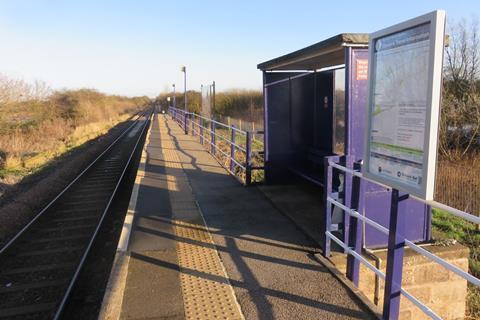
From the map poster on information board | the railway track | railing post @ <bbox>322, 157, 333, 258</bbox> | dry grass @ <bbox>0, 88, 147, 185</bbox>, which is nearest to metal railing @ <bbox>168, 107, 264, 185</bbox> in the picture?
the railway track

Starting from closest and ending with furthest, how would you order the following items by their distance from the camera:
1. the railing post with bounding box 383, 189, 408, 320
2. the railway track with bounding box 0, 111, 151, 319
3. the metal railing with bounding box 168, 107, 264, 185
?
1. the railing post with bounding box 383, 189, 408, 320
2. the railway track with bounding box 0, 111, 151, 319
3. the metal railing with bounding box 168, 107, 264, 185

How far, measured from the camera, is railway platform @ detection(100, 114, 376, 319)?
367cm

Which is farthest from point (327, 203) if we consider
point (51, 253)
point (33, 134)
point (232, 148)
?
point (33, 134)

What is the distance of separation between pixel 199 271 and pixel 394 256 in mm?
2020

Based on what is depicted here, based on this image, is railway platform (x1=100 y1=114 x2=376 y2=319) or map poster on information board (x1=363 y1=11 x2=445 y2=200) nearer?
map poster on information board (x1=363 y1=11 x2=445 y2=200)

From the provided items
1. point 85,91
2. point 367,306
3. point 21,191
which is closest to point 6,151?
point 21,191

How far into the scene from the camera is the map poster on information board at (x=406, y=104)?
2.82 m

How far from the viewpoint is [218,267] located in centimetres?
454

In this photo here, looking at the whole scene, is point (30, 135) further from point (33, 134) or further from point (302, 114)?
point (302, 114)

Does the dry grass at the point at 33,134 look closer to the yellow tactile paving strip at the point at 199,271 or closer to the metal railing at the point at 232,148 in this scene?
the metal railing at the point at 232,148

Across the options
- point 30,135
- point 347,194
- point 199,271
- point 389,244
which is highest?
point 347,194

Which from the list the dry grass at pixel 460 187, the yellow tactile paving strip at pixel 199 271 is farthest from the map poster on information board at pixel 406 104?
the dry grass at pixel 460 187

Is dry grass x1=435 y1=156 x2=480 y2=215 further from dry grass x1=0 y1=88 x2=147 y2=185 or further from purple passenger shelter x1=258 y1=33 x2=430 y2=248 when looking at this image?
dry grass x1=0 y1=88 x2=147 y2=185

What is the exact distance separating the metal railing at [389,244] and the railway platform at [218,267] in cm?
24
